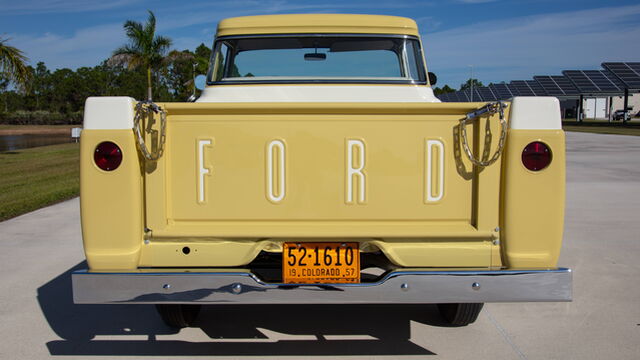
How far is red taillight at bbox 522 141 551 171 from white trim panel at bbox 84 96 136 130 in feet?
6.76

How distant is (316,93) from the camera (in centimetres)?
438

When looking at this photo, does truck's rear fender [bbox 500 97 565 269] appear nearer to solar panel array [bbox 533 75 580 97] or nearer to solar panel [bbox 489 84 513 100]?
solar panel array [bbox 533 75 580 97]

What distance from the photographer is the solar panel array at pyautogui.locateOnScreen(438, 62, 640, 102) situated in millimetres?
46656

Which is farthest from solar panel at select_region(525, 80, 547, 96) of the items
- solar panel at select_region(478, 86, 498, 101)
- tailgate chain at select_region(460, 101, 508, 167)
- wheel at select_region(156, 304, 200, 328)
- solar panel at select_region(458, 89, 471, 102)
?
tailgate chain at select_region(460, 101, 508, 167)

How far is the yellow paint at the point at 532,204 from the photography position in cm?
316

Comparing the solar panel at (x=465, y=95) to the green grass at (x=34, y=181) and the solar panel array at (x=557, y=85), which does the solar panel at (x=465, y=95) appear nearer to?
the solar panel array at (x=557, y=85)

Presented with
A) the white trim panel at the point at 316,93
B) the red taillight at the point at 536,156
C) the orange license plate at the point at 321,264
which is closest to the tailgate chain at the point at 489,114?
the red taillight at the point at 536,156

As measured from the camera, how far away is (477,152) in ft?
10.5

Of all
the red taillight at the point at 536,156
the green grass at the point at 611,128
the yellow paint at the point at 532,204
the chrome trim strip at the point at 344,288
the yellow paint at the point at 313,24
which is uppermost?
the green grass at the point at 611,128

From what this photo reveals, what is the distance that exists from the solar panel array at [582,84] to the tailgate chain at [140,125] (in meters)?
47.8

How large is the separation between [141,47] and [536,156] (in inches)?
1273

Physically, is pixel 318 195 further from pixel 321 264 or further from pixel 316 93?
pixel 316 93

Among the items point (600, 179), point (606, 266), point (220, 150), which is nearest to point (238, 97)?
point (220, 150)

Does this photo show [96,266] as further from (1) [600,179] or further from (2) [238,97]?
(1) [600,179]
